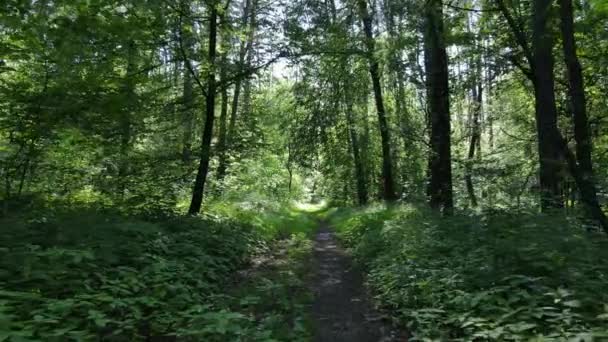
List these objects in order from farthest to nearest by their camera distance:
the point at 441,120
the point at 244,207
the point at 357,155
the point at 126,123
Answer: the point at 357,155, the point at 244,207, the point at 441,120, the point at 126,123

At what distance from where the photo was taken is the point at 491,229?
694cm

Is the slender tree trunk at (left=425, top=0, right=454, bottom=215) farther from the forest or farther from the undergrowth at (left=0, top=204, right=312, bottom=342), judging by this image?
the undergrowth at (left=0, top=204, right=312, bottom=342)

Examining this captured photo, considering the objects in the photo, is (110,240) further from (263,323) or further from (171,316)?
(263,323)

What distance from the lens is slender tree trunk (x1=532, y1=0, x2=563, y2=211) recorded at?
7.93 metres

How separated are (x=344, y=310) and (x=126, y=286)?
9.83 feet

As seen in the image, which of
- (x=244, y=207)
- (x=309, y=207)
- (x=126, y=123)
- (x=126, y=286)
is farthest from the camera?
(x=309, y=207)

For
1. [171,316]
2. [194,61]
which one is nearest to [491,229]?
[171,316]

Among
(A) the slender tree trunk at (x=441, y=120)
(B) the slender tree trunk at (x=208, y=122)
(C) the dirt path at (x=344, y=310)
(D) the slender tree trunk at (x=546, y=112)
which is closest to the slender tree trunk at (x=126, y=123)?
(B) the slender tree trunk at (x=208, y=122)

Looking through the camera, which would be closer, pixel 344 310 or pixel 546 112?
pixel 344 310

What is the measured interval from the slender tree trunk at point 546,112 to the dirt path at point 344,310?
398cm

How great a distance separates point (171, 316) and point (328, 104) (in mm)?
9065

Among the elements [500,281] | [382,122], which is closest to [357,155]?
[382,122]

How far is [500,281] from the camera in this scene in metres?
4.94

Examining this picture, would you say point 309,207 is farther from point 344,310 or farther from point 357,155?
point 344,310
